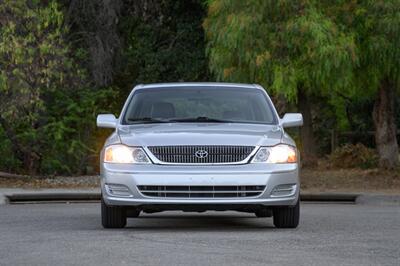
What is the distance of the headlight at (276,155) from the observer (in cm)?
1399

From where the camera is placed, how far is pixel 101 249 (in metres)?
12.0

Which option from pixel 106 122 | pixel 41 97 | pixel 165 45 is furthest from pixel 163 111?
pixel 165 45

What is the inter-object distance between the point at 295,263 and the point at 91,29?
83.0 ft

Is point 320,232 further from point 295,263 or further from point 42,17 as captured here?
point 42,17

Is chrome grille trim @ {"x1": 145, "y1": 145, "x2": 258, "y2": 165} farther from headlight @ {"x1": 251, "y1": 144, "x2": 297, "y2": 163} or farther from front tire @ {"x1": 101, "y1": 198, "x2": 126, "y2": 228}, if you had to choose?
front tire @ {"x1": 101, "y1": 198, "x2": 126, "y2": 228}

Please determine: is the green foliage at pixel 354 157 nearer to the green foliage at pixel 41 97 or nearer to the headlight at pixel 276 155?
the green foliage at pixel 41 97

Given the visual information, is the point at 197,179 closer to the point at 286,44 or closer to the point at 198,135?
the point at 198,135

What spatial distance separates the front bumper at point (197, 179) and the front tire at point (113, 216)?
37cm

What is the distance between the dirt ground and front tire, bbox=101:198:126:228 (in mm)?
10864

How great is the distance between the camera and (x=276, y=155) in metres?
14.1

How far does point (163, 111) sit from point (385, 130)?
15.8 metres

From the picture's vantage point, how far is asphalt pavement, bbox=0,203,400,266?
11.1 metres

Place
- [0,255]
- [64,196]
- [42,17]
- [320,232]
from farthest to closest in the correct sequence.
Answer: [42,17] → [64,196] → [320,232] → [0,255]

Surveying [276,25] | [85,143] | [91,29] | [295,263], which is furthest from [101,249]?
[91,29]
